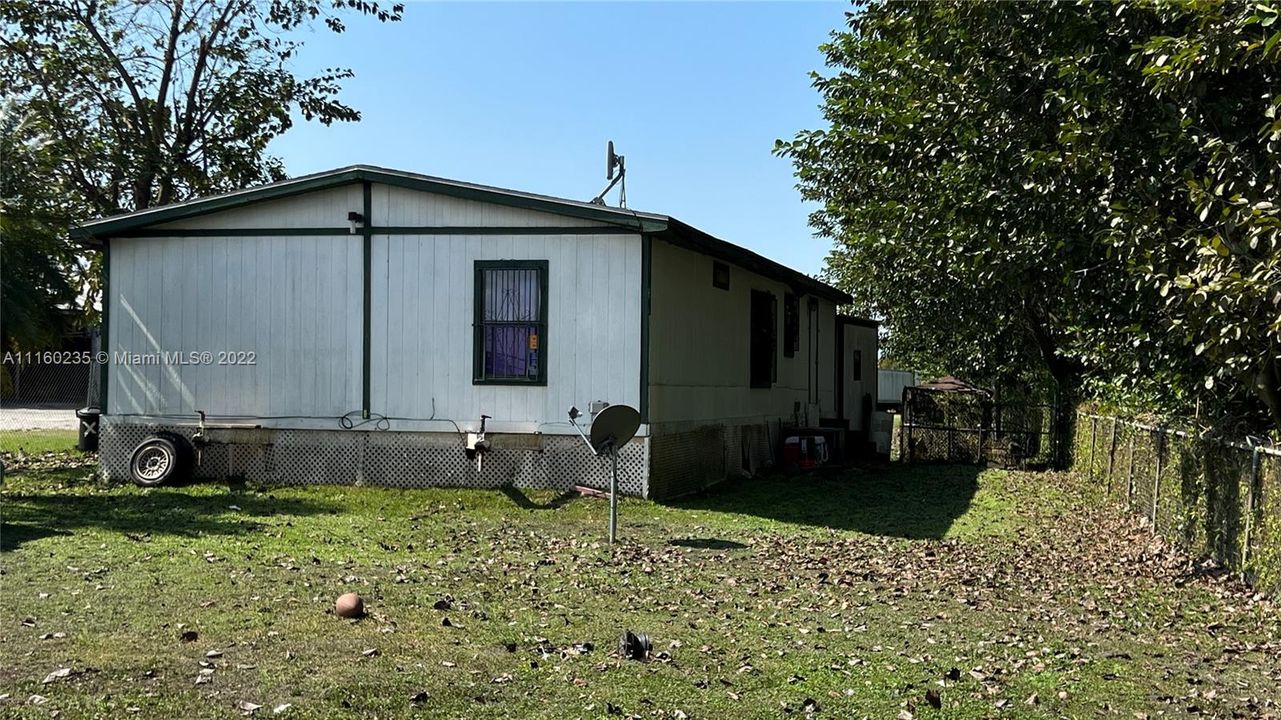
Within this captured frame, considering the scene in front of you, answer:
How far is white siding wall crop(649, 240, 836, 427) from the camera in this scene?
12.8 m

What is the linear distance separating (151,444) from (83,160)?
9.21 metres

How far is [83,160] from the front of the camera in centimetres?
1961

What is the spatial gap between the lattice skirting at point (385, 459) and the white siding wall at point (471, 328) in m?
0.30

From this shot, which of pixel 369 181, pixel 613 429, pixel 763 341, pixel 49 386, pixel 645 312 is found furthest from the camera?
pixel 49 386

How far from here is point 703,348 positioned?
14.4m

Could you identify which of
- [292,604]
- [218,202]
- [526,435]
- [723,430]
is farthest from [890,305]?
[292,604]

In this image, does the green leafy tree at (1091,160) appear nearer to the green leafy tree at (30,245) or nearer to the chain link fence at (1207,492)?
the chain link fence at (1207,492)

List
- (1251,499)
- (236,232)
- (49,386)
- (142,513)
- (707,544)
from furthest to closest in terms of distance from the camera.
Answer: (49,386) → (236,232) → (142,513) → (707,544) → (1251,499)

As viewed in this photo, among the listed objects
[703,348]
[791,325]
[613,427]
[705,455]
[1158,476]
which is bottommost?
[705,455]

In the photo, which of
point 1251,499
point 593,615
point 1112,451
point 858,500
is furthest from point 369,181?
point 1112,451

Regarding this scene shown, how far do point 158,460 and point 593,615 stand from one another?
8.41 m

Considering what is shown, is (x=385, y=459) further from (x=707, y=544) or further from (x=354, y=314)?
(x=707, y=544)

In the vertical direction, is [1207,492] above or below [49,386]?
below

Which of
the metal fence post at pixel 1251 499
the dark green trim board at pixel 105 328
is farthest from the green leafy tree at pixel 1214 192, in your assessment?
the dark green trim board at pixel 105 328
